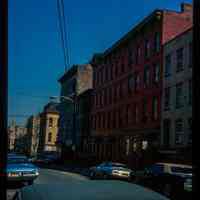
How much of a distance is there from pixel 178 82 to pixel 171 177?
17302mm

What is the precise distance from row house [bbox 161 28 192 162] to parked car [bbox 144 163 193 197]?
12802mm

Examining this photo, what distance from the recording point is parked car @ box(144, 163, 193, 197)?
1659 centimetres

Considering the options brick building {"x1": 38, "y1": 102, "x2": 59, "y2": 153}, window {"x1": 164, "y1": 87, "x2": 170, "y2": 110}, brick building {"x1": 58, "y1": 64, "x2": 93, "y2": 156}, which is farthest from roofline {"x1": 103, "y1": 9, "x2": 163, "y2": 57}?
brick building {"x1": 38, "y1": 102, "x2": 59, "y2": 153}

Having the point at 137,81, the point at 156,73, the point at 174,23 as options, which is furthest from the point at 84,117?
the point at 174,23

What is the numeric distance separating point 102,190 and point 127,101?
43194 millimetres

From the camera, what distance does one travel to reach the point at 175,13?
131 feet

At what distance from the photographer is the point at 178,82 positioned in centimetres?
3412

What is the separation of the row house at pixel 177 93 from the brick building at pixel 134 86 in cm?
124

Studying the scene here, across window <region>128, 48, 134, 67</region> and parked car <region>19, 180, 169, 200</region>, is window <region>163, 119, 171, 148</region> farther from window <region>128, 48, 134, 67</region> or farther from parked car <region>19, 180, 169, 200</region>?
parked car <region>19, 180, 169, 200</region>

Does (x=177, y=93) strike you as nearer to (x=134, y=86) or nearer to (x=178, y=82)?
(x=178, y=82)

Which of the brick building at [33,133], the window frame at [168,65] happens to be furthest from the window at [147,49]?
the brick building at [33,133]

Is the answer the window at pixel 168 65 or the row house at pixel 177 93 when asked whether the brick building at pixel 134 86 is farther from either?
the row house at pixel 177 93

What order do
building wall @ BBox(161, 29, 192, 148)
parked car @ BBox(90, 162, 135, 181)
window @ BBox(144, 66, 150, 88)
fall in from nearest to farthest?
parked car @ BBox(90, 162, 135, 181), building wall @ BBox(161, 29, 192, 148), window @ BBox(144, 66, 150, 88)
